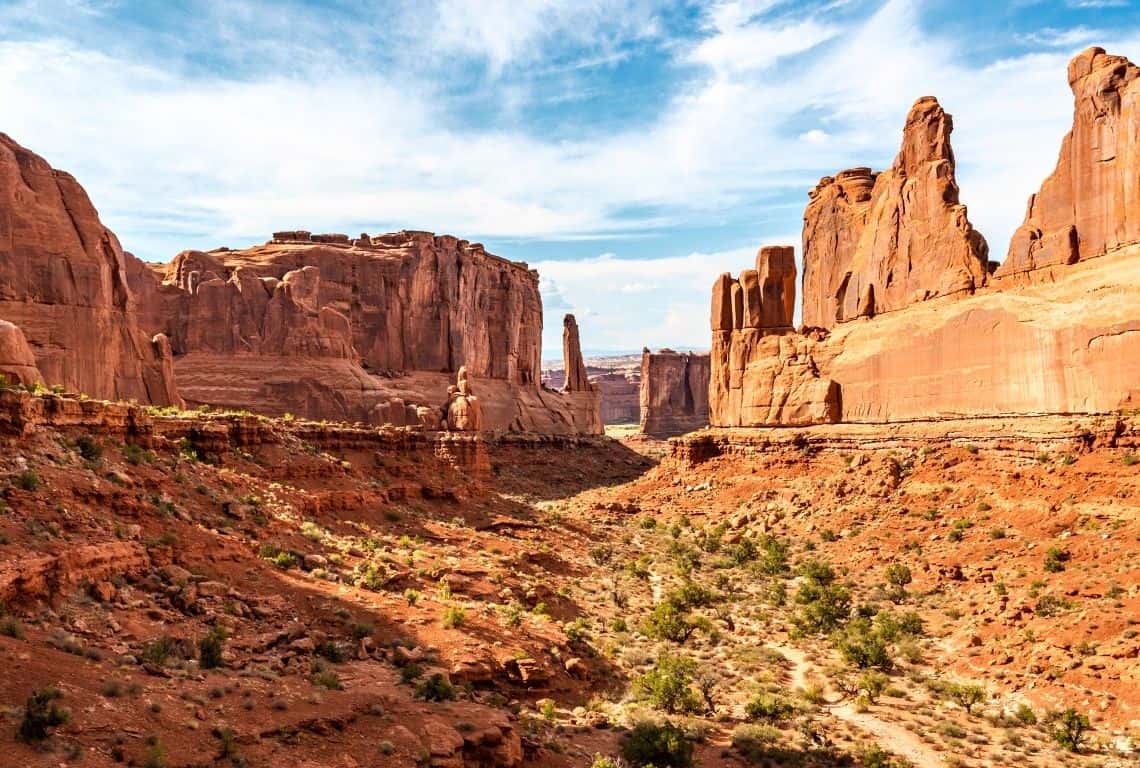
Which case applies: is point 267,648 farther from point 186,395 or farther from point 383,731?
point 186,395

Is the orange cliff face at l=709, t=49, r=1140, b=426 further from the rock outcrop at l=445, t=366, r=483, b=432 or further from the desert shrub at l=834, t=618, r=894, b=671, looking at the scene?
the rock outcrop at l=445, t=366, r=483, b=432

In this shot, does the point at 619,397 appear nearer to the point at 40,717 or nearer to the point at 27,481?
the point at 27,481

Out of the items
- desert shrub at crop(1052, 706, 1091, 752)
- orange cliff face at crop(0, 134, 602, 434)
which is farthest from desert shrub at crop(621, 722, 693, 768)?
orange cliff face at crop(0, 134, 602, 434)

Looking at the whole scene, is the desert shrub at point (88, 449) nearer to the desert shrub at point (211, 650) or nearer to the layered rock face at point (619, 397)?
the desert shrub at point (211, 650)

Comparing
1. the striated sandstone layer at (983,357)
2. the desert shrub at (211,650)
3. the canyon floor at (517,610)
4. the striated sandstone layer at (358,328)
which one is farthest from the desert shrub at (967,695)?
the striated sandstone layer at (358,328)

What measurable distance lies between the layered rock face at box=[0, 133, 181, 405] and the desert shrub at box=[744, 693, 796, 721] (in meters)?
25.7

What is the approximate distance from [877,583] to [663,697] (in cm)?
1580

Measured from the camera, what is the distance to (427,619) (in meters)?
18.5

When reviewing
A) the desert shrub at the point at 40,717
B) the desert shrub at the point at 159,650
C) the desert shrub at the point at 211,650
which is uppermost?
the desert shrub at the point at 40,717

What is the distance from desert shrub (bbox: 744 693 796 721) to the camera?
60.0 ft

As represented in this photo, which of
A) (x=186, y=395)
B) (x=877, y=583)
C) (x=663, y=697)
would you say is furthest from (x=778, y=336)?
(x=186, y=395)

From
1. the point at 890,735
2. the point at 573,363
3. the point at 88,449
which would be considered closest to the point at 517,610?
the point at 890,735

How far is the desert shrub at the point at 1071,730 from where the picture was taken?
1628 cm

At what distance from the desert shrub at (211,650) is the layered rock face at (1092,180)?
3380cm
